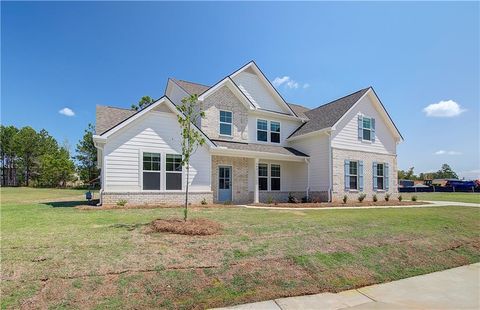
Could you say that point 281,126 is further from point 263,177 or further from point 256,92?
point 263,177

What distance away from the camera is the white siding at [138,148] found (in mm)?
13867

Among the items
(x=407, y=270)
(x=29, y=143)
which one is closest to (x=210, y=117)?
(x=407, y=270)

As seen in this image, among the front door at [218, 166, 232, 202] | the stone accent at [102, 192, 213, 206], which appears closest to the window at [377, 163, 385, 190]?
the front door at [218, 166, 232, 202]

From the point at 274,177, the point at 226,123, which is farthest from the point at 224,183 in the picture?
the point at 274,177

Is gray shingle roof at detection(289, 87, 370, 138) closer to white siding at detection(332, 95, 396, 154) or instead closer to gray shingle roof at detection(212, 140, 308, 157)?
white siding at detection(332, 95, 396, 154)

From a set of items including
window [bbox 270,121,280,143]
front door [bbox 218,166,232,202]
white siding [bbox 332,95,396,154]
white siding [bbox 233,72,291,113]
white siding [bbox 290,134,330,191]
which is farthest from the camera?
window [bbox 270,121,280,143]

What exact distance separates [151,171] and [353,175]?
44.2 feet

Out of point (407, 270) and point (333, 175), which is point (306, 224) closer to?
point (407, 270)

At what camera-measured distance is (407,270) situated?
6.75 metres

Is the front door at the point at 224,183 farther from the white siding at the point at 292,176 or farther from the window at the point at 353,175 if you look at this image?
the window at the point at 353,175

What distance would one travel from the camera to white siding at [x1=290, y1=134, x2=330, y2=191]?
19386mm

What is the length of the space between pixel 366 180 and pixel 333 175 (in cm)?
358

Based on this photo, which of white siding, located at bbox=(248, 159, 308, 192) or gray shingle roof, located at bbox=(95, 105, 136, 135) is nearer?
gray shingle roof, located at bbox=(95, 105, 136, 135)

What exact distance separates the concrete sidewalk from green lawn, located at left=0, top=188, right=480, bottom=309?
0.78ft
